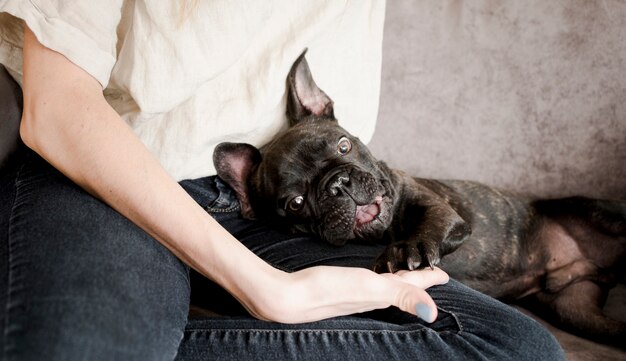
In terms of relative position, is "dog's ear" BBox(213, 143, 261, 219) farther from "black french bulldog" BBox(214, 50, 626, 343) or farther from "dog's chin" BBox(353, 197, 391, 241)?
"dog's chin" BBox(353, 197, 391, 241)

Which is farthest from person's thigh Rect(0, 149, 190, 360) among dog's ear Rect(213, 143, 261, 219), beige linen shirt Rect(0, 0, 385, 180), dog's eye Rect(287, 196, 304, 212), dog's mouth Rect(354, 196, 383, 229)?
dog's mouth Rect(354, 196, 383, 229)

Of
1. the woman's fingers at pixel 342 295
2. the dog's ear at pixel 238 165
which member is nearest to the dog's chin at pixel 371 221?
the dog's ear at pixel 238 165

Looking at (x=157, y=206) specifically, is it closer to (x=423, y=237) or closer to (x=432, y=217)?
(x=423, y=237)

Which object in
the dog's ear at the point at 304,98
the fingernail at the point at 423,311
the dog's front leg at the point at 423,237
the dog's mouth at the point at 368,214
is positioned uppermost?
the dog's ear at the point at 304,98

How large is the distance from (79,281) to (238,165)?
31.5 inches

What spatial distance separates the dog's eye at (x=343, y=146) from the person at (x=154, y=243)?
0.36m

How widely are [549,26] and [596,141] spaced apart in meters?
0.39

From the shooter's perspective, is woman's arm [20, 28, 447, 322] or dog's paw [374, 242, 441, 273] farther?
dog's paw [374, 242, 441, 273]

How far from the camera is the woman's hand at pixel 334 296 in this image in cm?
122

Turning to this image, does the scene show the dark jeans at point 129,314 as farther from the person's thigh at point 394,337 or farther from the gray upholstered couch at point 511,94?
the gray upholstered couch at point 511,94

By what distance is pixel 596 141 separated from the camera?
2014 mm

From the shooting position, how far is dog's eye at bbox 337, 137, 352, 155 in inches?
74.9

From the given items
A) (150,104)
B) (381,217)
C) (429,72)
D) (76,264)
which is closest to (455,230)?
(381,217)

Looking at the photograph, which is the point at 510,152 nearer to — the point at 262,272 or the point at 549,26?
the point at 549,26
